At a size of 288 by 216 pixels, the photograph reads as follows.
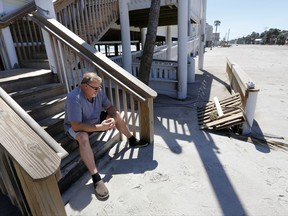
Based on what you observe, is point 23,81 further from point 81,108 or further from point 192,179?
point 192,179

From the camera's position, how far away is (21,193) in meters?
1.46

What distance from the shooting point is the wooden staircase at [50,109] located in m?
2.20

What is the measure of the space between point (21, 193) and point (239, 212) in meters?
1.87

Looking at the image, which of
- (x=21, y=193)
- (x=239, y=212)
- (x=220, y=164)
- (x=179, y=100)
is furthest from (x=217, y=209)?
(x=179, y=100)

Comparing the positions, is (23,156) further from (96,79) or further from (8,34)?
(8,34)

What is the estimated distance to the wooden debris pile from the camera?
142 inches

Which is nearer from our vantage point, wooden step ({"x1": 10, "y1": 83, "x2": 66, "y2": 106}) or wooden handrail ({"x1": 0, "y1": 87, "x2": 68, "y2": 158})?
wooden handrail ({"x1": 0, "y1": 87, "x2": 68, "y2": 158})

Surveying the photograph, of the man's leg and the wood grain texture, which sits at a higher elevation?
the wood grain texture

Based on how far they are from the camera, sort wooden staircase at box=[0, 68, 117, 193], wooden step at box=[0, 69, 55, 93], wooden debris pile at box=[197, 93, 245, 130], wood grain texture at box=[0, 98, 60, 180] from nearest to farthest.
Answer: wood grain texture at box=[0, 98, 60, 180] < wooden staircase at box=[0, 68, 117, 193] < wooden step at box=[0, 69, 55, 93] < wooden debris pile at box=[197, 93, 245, 130]

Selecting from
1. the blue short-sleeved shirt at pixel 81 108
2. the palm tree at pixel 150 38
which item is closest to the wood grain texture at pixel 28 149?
the blue short-sleeved shirt at pixel 81 108

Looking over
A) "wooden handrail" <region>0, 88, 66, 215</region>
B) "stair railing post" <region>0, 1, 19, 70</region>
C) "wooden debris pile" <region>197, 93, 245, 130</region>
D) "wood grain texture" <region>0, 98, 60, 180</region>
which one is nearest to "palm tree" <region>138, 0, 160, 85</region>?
"wooden debris pile" <region>197, 93, 245, 130</region>

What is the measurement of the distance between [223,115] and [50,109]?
10.4ft

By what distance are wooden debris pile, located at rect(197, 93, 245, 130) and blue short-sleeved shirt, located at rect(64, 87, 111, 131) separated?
7.39 feet

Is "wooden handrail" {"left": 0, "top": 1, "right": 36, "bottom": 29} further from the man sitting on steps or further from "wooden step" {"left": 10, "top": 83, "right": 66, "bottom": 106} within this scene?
the man sitting on steps
